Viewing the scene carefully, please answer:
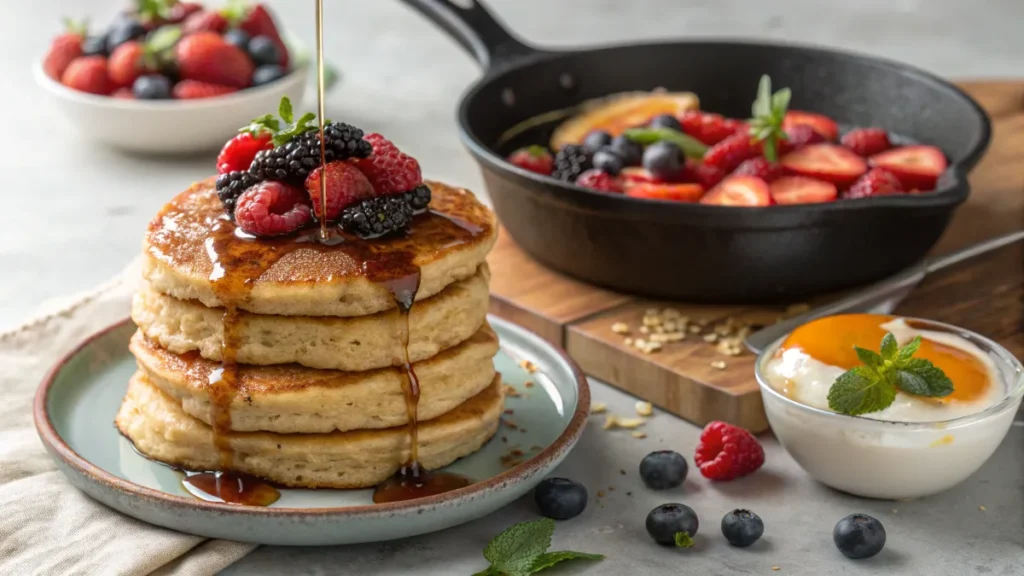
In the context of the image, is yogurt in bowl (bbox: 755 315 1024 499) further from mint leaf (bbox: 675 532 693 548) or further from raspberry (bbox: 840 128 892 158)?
raspberry (bbox: 840 128 892 158)

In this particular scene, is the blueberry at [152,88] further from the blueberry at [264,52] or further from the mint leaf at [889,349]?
the mint leaf at [889,349]

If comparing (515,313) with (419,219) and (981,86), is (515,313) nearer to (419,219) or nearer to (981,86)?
(419,219)

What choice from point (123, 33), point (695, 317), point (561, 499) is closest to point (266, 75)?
point (123, 33)

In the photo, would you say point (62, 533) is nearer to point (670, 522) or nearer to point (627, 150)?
point (670, 522)

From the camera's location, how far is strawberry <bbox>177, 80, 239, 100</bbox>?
425 centimetres

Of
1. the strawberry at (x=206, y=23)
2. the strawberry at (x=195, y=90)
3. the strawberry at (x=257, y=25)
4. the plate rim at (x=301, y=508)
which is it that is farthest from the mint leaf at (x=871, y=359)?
the strawberry at (x=206, y=23)

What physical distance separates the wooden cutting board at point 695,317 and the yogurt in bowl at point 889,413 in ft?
0.78

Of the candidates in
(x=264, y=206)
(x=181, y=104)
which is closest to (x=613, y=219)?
(x=264, y=206)

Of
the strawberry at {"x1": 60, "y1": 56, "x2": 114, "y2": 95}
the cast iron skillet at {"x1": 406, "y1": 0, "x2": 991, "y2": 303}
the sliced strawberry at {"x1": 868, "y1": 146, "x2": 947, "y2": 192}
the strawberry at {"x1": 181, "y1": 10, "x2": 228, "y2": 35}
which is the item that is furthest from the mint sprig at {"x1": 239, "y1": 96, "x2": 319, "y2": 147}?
the strawberry at {"x1": 181, "y1": 10, "x2": 228, "y2": 35}

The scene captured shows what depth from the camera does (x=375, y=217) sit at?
226 centimetres

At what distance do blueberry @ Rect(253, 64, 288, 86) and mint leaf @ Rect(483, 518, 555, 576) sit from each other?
8.49 feet

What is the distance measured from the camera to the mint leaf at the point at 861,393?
2.25 meters

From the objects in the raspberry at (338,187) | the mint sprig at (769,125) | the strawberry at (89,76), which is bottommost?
the strawberry at (89,76)

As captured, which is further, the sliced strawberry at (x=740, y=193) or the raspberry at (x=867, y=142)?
the raspberry at (x=867, y=142)
